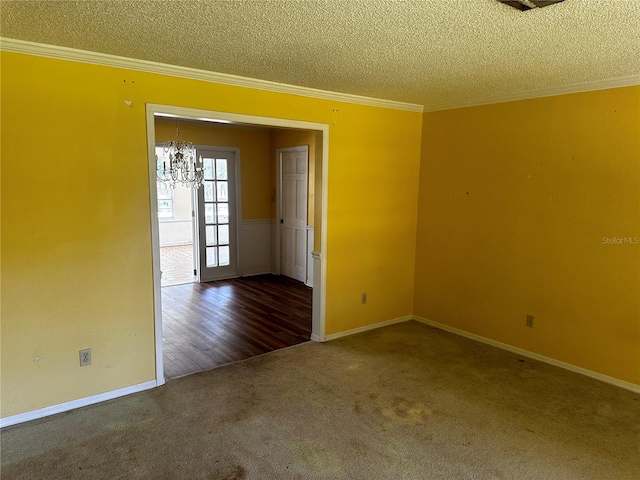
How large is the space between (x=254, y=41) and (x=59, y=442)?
2586mm

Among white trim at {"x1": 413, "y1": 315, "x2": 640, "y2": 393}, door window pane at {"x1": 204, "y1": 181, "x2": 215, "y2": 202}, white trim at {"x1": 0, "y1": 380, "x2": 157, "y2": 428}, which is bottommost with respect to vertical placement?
white trim at {"x1": 0, "y1": 380, "x2": 157, "y2": 428}

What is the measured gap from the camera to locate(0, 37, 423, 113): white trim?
243cm

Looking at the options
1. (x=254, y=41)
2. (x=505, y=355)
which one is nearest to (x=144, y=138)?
(x=254, y=41)

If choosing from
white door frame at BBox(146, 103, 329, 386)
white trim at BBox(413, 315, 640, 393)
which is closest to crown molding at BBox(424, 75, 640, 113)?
white door frame at BBox(146, 103, 329, 386)

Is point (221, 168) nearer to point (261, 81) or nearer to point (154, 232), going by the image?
point (261, 81)

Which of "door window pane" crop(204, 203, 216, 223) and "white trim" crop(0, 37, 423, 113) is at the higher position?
"white trim" crop(0, 37, 423, 113)

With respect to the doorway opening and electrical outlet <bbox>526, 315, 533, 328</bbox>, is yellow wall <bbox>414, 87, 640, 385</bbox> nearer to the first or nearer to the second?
electrical outlet <bbox>526, 315, 533, 328</bbox>

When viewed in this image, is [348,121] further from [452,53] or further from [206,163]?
[206,163]

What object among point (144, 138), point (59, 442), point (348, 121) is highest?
point (348, 121)

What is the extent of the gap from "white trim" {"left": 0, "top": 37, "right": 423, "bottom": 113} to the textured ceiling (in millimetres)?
85

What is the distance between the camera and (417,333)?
14.2 ft

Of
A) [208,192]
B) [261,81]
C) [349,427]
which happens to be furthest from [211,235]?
[349,427]

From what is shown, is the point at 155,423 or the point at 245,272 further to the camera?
the point at 245,272

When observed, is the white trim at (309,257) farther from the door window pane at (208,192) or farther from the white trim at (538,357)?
the white trim at (538,357)
